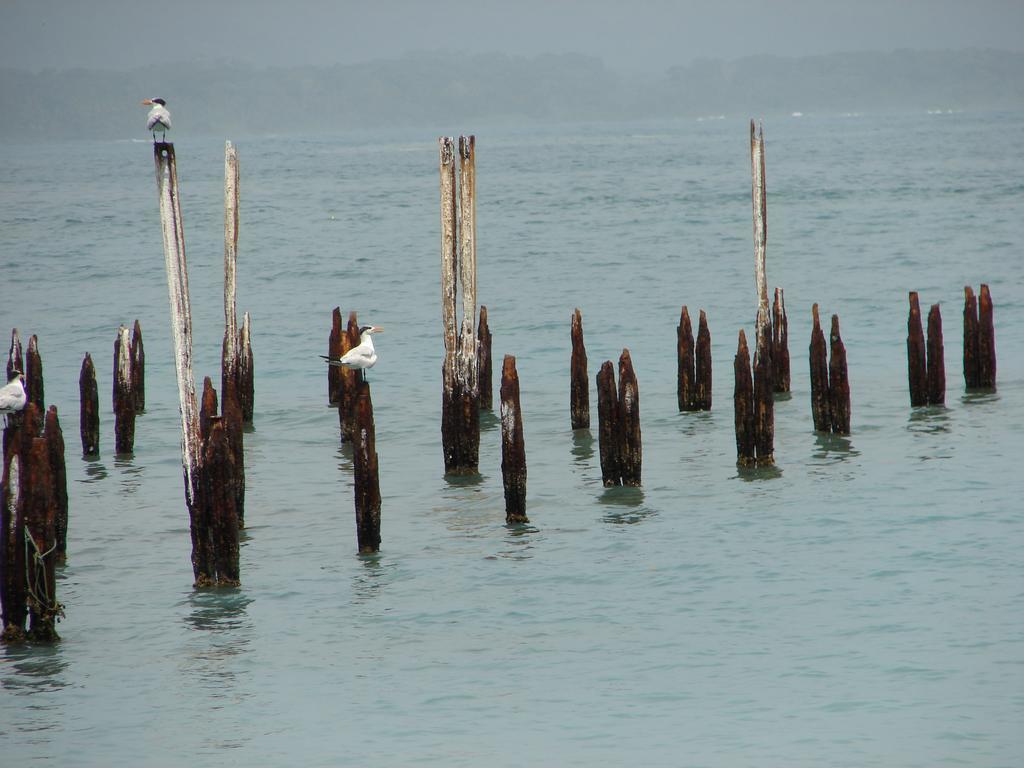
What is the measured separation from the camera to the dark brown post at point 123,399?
19.0 meters

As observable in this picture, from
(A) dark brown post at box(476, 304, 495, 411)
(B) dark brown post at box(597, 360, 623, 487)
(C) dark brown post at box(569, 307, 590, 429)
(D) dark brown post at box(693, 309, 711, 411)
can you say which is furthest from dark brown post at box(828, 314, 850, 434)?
(A) dark brown post at box(476, 304, 495, 411)

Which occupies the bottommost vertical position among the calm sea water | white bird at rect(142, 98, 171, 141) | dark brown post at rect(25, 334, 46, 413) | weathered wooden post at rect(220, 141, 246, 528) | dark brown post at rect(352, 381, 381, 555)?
the calm sea water

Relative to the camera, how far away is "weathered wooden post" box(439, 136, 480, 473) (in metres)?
16.8

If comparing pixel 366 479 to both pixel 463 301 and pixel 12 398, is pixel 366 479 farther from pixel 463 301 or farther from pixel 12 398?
pixel 12 398

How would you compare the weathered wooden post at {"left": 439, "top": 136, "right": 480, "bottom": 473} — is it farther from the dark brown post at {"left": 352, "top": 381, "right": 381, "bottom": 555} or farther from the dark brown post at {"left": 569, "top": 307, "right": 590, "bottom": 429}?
the dark brown post at {"left": 352, "top": 381, "right": 381, "bottom": 555}

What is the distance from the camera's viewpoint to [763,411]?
17.0 m

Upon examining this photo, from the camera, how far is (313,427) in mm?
21391

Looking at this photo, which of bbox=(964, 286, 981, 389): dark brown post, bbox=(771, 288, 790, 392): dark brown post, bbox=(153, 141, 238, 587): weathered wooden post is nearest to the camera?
bbox=(153, 141, 238, 587): weathered wooden post

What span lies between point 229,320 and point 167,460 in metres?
2.11

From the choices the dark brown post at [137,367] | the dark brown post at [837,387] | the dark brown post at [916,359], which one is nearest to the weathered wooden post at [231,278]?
the dark brown post at [137,367]

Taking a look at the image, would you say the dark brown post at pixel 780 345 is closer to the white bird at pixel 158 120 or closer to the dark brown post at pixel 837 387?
the dark brown post at pixel 837 387

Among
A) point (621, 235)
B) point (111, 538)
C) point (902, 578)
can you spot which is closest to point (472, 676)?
point (902, 578)

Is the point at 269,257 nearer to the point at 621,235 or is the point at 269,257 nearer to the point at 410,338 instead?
the point at 621,235

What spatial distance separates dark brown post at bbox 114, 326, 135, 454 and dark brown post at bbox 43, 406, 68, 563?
454 cm
